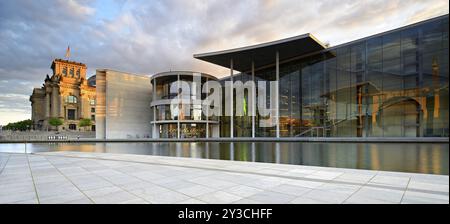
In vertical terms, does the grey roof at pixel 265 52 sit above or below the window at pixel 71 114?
above

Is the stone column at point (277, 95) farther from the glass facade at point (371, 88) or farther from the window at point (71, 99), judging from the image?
the window at point (71, 99)

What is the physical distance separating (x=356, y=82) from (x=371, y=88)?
2104mm

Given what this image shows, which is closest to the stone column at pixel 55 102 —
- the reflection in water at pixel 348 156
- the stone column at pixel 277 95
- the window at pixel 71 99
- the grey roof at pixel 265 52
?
the window at pixel 71 99

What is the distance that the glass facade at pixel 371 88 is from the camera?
28.2 m

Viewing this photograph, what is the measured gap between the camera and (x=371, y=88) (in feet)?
107

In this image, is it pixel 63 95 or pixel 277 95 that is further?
pixel 63 95

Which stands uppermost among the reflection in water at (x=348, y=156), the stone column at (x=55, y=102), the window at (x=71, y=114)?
the stone column at (x=55, y=102)

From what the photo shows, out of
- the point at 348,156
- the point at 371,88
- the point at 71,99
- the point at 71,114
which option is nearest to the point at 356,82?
the point at 371,88

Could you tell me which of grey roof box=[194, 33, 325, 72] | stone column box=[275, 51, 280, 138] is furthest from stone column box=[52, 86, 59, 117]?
stone column box=[275, 51, 280, 138]

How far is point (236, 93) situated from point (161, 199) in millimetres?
45109

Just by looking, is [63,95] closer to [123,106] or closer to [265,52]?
[123,106]

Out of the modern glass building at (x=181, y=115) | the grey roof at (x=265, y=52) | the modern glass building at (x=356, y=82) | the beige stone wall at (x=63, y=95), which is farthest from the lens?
the beige stone wall at (x=63, y=95)

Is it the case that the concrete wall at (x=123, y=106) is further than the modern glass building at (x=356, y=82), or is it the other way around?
the concrete wall at (x=123, y=106)
